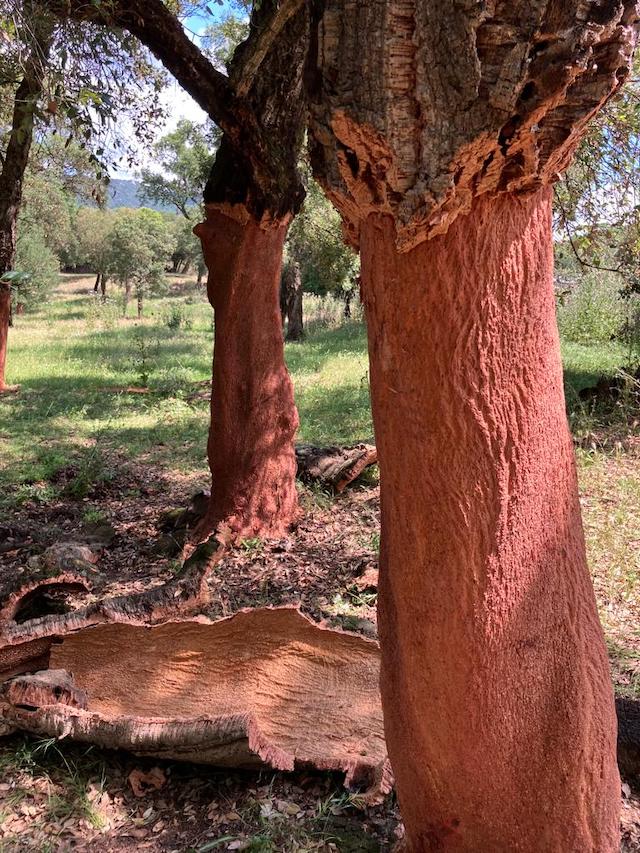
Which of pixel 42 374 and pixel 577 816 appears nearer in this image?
pixel 577 816

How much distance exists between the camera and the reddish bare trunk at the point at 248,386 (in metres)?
5.49

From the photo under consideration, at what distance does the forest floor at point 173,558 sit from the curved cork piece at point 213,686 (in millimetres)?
150

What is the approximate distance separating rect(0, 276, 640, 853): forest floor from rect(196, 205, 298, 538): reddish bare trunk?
0.33 m

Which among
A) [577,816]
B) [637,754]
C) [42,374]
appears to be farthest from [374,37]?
[42,374]

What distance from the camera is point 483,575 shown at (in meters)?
1.96

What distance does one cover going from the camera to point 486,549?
76.7 inches

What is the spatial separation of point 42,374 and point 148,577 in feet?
30.4

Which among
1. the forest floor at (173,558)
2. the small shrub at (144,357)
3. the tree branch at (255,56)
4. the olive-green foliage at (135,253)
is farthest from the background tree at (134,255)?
the tree branch at (255,56)

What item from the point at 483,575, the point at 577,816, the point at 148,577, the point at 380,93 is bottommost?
the point at 148,577

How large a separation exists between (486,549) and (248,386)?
3.94 meters

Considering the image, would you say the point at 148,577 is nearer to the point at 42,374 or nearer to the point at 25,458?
the point at 25,458

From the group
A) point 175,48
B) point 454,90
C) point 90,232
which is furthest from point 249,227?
point 90,232

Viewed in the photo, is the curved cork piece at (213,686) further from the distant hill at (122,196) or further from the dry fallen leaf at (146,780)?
the distant hill at (122,196)

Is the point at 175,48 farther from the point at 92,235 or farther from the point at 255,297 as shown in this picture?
the point at 92,235
